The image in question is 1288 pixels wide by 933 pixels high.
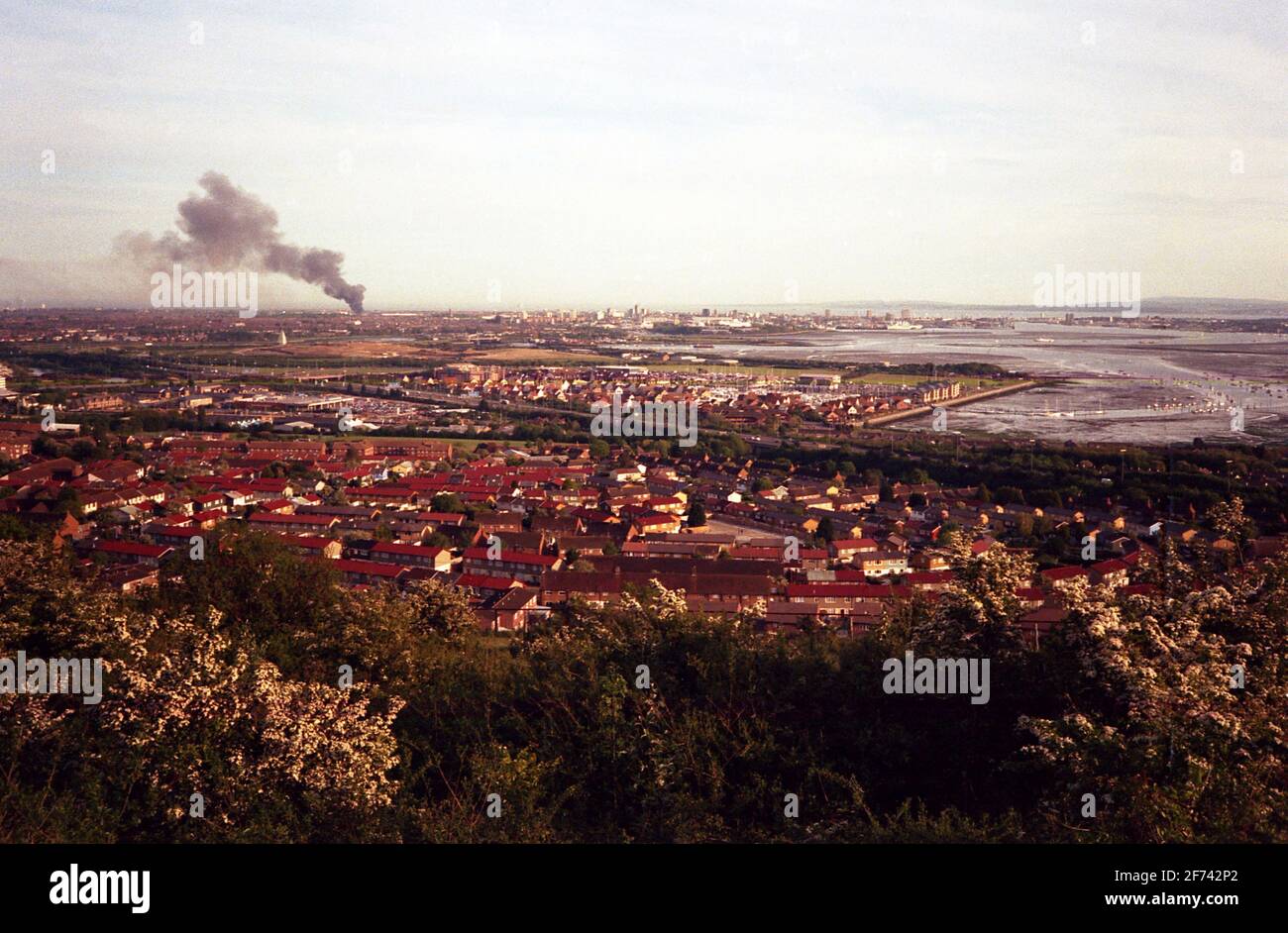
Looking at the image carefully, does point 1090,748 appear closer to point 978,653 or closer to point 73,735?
point 978,653

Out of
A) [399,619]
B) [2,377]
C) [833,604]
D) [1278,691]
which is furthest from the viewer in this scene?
[2,377]

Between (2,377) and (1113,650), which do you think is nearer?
(1113,650)

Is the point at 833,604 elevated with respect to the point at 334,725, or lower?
lower

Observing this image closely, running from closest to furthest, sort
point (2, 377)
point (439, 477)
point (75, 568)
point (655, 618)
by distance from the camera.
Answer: point (655, 618) → point (75, 568) → point (439, 477) → point (2, 377)
